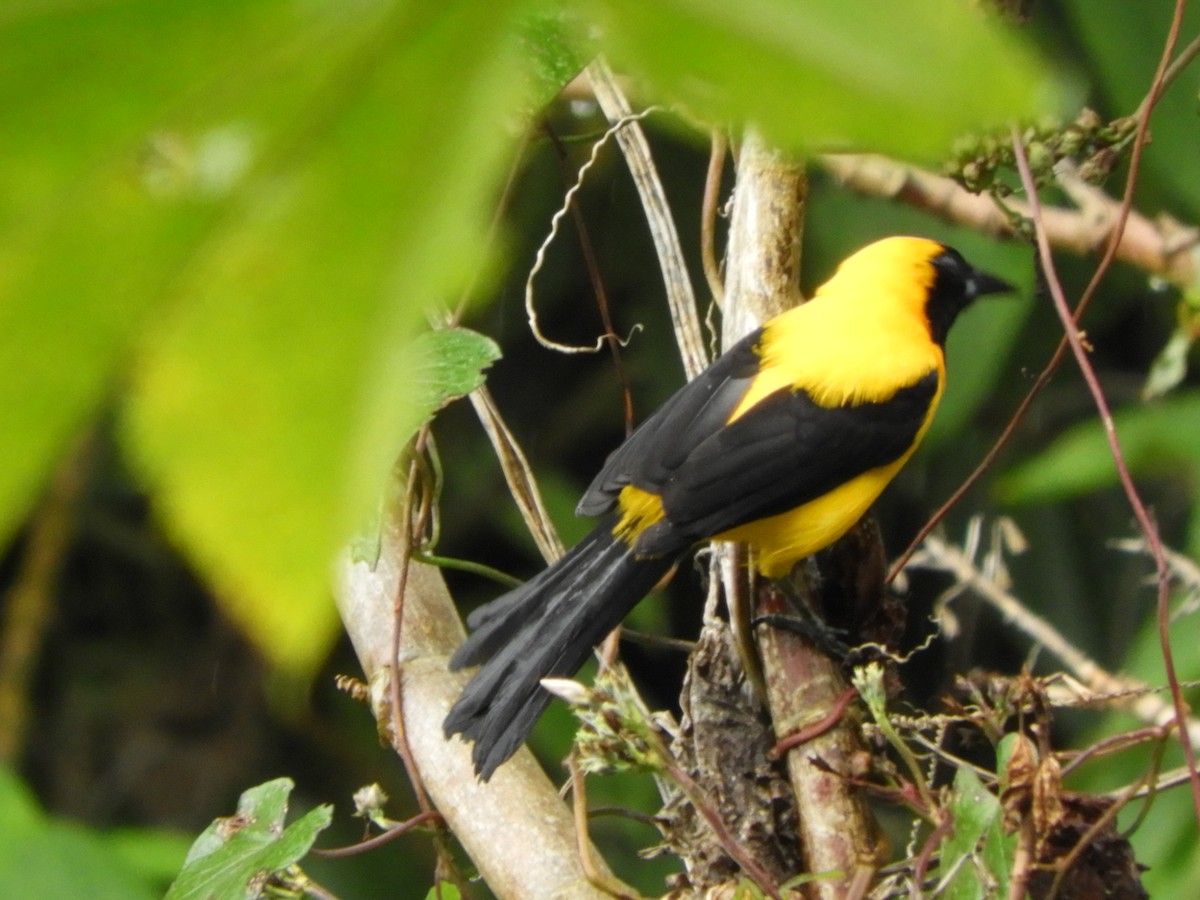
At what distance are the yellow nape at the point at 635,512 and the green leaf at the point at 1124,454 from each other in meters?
0.81

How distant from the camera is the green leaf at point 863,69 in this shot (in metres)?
0.16

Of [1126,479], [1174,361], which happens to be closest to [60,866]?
[1126,479]

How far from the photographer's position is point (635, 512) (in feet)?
5.81

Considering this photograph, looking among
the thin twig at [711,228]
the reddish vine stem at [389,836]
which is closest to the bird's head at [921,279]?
the thin twig at [711,228]

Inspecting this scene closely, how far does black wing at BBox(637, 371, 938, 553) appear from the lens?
5.53ft

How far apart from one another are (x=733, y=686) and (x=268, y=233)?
1.23 metres

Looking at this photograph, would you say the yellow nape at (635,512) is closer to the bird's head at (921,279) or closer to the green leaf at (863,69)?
the bird's head at (921,279)

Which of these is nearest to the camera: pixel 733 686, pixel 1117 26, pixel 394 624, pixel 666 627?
pixel 733 686

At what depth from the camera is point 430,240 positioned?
0.17 metres

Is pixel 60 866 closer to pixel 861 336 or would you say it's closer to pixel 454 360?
pixel 454 360

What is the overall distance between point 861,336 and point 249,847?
1.15 metres

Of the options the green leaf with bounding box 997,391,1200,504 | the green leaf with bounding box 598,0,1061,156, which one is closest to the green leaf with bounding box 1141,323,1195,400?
the green leaf with bounding box 997,391,1200,504

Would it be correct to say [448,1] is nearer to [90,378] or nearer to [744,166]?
[90,378]

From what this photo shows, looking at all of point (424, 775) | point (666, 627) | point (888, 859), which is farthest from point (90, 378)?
point (666, 627)
